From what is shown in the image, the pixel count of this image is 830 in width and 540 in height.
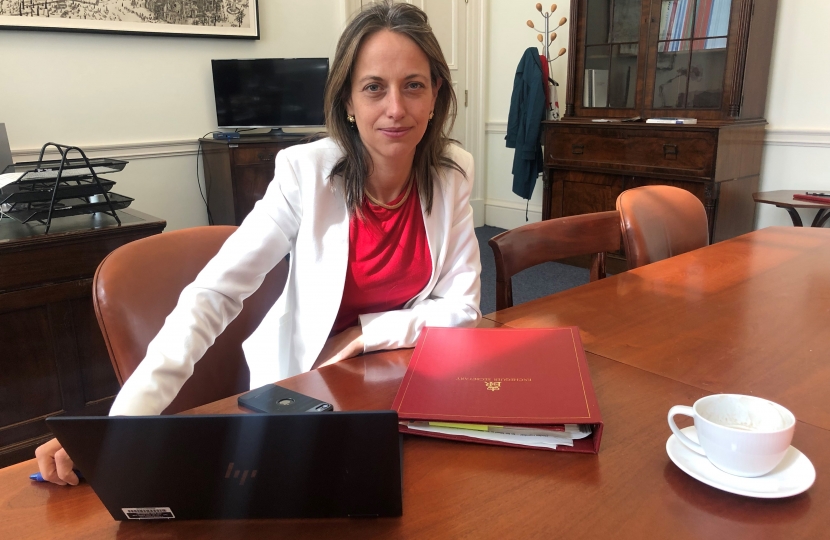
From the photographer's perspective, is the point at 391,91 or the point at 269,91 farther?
the point at 269,91

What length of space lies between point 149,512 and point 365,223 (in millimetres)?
756

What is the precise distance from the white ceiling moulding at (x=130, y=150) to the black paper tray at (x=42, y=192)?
4.49ft

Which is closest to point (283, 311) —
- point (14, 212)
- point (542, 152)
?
point (14, 212)

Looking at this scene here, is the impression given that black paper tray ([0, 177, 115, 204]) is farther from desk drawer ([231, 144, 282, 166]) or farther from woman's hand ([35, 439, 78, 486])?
woman's hand ([35, 439, 78, 486])

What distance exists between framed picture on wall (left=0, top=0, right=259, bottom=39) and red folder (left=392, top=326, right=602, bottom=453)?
9.69 feet

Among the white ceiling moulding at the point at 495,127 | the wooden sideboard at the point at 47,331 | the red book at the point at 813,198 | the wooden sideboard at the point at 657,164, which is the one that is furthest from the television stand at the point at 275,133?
the red book at the point at 813,198

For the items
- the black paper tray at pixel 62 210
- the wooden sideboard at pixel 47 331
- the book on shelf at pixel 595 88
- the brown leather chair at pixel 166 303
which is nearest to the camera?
the brown leather chair at pixel 166 303

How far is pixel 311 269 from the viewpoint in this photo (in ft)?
3.94

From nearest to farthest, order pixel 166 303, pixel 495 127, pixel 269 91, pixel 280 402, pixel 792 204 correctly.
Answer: pixel 280 402
pixel 166 303
pixel 792 204
pixel 269 91
pixel 495 127

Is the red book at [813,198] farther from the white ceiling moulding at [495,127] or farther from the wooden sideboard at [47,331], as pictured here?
the wooden sideboard at [47,331]

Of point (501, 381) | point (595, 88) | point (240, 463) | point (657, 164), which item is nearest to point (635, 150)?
point (657, 164)

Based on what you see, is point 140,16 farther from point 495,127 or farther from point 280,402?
point 280,402

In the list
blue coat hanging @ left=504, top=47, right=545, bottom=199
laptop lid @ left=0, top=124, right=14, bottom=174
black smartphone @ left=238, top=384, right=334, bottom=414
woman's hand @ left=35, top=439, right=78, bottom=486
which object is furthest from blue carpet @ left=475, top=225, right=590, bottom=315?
woman's hand @ left=35, top=439, right=78, bottom=486

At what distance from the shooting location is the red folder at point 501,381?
2.37 ft
